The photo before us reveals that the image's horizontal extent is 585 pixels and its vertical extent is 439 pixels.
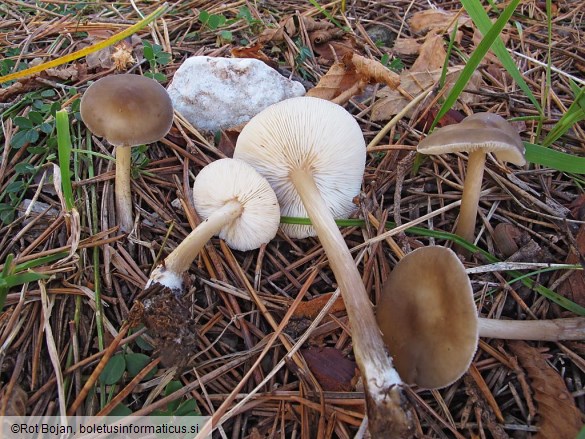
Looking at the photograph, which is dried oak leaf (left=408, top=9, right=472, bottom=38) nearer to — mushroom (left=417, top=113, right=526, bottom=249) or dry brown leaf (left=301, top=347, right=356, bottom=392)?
mushroom (left=417, top=113, right=526, bottom=249)

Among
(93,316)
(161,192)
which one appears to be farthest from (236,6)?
(93,316)

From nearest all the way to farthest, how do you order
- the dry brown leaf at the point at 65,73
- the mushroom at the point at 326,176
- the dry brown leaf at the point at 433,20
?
the mushroom at the point at 326,176 → the dry brown leaf at the point at 65,73 → the dry brown leaf at the point at 433,20

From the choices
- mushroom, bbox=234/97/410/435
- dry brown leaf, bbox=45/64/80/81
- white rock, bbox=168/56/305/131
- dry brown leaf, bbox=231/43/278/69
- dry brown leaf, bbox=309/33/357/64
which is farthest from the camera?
dry brown leaf, bbox=309/33/357/64

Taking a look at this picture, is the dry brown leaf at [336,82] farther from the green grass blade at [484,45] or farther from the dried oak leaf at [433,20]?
the dried oak leaf at [433,20]

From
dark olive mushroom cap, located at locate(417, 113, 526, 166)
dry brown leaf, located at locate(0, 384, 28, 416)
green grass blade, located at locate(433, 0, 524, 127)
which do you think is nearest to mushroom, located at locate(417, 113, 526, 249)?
dark olive mushroom cap, located at locate(417, 113, 526, 166)

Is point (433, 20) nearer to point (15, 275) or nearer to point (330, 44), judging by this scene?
point (330, 44)

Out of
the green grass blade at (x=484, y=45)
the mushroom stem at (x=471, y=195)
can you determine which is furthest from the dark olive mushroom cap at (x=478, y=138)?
the green grass blade at (x=484, y=45)

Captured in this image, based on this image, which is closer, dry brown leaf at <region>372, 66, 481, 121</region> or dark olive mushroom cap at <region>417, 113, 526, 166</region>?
dark olive mushroom cap at <region>417, 113, 526, 166</region>

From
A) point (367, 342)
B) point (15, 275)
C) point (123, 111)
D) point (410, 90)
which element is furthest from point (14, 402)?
point (410, 90)
